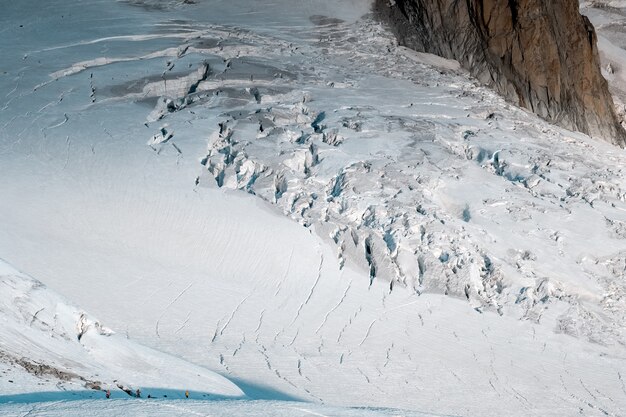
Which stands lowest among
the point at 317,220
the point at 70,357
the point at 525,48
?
the point at 317,220

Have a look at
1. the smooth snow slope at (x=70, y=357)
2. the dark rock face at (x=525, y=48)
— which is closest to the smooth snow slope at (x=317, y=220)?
the smooth snow slope at (x=70, y=357)

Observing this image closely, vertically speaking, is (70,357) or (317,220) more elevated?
(70,357)

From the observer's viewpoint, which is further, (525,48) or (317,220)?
(525,48)

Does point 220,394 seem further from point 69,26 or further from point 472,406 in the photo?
point 69,26

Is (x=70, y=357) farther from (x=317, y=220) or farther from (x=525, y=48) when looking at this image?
(x=525, y=48)

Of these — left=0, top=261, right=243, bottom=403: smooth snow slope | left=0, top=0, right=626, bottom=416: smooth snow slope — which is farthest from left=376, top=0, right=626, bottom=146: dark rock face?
left=0, top=261, right=243, bottom=403: smooth snow slope

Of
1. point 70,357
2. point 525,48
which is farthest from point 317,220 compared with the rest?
point 525,48

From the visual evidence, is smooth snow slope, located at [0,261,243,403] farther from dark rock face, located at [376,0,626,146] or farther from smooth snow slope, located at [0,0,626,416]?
dark rock face, located at [376,0,626,146]
